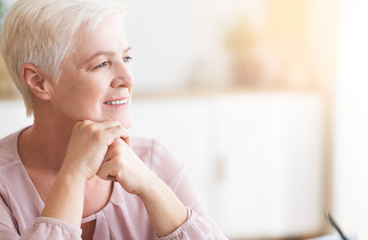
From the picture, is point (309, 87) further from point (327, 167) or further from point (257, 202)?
point (257, 202)

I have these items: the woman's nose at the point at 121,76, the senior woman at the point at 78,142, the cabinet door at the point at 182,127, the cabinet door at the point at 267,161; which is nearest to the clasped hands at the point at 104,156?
the senior woman at the point at 78,142

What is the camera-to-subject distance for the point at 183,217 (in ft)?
4.31

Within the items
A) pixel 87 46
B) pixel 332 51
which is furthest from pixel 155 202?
pixel 332 51

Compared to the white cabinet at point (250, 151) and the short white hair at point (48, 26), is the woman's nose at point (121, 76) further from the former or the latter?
the white cabinet at point (250, 151)

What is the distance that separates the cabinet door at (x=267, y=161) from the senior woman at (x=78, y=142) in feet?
5.65

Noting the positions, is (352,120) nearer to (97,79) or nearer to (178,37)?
(178,37)

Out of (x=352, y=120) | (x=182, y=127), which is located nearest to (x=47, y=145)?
(x=182, y=127)

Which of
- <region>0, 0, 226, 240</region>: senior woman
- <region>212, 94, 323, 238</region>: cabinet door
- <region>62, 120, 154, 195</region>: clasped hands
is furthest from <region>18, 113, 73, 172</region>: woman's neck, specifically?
<region>212, 94, 323, 238</region>: cabinet door

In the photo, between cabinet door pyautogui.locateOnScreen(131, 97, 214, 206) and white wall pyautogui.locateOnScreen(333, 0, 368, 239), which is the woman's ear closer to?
cabinet door pyautogui.locateOnScreen(131, 97, 214, 206)

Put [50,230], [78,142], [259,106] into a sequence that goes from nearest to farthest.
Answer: [50,230] < [78,142] < [259,106]

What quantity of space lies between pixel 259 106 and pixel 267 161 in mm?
353

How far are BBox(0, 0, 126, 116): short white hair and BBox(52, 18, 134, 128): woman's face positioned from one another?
0.02m

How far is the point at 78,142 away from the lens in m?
1.25

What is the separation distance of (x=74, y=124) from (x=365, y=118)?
196 cm
